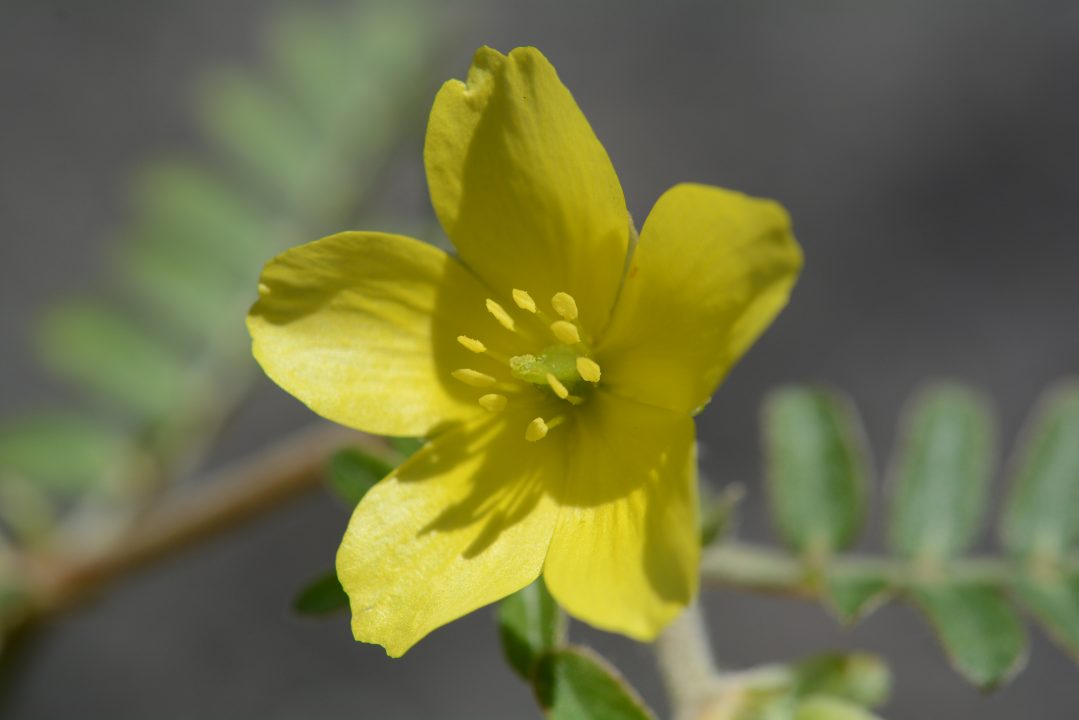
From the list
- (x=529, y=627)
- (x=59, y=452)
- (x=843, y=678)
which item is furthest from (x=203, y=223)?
(x=843, y=678)

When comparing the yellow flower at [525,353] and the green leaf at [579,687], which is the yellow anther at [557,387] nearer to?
the yellow flower at [525,353]

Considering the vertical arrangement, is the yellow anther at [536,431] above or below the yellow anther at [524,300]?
below

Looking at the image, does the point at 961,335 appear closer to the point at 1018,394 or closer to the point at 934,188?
the point at 1018,394

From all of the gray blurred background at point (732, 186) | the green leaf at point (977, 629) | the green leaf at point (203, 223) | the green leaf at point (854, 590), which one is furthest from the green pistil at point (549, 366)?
the gray blurred background at point (732, 186)

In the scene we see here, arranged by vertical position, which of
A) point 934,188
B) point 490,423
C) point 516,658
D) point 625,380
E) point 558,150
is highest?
point 558,150

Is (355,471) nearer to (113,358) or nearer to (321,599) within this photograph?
(321,599)

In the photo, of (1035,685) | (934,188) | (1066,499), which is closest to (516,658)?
(1066,499)
